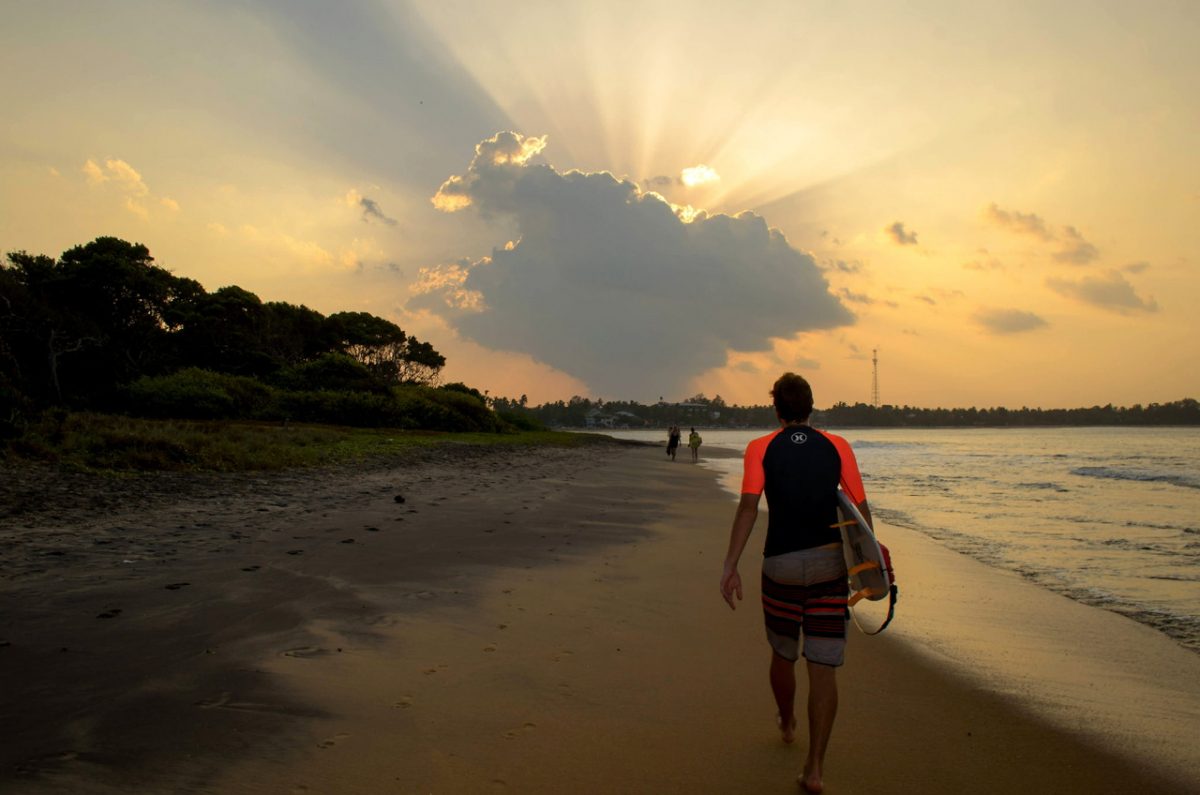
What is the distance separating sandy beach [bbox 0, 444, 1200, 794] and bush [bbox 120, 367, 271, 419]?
2360cm

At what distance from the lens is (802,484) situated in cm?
392

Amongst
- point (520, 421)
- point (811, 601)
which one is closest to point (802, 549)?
point (811, 601)

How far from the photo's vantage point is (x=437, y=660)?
5.07 meters

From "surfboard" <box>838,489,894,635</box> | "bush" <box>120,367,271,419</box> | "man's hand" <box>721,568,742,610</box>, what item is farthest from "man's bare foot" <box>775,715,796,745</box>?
"bush" <box>120,367,271,419</box>

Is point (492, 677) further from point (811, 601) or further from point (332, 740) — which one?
point (811, 601)

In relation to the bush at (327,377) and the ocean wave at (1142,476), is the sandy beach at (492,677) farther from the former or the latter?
the bush at (327,377)

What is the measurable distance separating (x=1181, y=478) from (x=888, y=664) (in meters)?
26.1

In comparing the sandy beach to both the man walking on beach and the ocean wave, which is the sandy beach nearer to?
the man walking on beach

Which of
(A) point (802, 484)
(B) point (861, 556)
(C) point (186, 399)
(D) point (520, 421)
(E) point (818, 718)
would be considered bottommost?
(E) point (818, 718)

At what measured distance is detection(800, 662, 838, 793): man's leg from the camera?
3.59 meters

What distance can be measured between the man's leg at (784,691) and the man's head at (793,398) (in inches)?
53.2

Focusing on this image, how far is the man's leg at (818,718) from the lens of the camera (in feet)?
11.8

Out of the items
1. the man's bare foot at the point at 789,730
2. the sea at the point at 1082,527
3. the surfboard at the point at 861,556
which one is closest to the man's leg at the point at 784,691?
the man's bare foot at the point at 789,730

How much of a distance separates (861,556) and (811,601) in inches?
14.1
